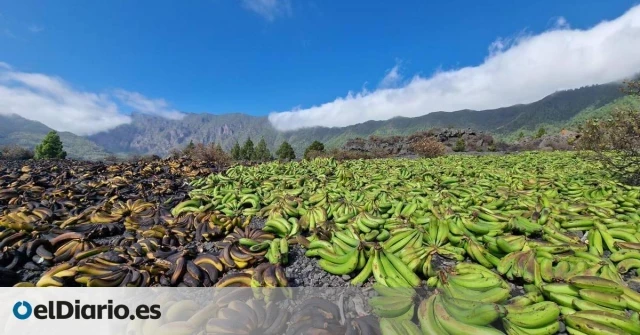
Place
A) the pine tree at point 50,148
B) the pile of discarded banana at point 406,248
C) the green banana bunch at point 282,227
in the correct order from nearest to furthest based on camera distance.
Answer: the pile of discarded banana at point 406,248 → the green banana bunch at point 282,227 → the pine tree at point 50,148

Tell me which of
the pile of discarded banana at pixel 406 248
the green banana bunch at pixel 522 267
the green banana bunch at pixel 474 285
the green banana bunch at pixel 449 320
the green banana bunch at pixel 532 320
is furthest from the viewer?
the green banana bunch at pixel 522 267

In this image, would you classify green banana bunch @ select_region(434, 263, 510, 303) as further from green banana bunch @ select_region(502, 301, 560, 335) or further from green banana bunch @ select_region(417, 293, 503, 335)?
green banana bunch @ select_region(417, 293, 503, 335)

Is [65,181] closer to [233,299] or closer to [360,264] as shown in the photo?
[233,299]

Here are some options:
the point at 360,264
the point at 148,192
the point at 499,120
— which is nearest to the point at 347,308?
the point at 360,264

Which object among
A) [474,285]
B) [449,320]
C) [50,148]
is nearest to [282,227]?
[474,285]

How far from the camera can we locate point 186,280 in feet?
9.93

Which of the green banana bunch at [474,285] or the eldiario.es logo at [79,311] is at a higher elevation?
the green banana bunch at [474,285]

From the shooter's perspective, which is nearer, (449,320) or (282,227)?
(449,320)

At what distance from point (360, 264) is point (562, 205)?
13.6ft

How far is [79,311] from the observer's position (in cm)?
261

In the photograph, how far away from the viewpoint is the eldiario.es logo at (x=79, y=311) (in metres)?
2.48

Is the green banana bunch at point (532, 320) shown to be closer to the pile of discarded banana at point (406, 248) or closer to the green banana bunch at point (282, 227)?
the pile of discarded banana at point (406, 248)

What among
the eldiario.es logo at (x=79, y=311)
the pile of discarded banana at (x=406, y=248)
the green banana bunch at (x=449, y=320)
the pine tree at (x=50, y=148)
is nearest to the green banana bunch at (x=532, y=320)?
the pile of discarded banana at (x=406, y=248)

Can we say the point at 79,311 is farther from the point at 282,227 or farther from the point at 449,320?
the point at 449,320
